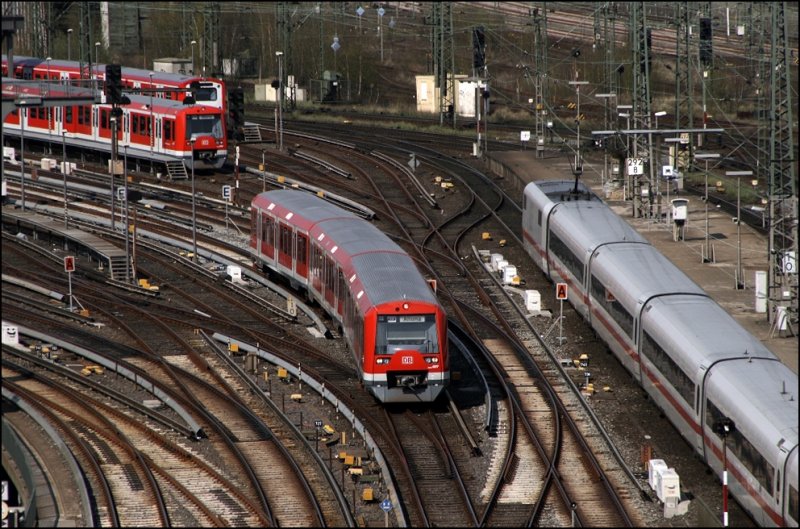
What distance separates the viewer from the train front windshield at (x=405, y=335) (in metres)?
27.7

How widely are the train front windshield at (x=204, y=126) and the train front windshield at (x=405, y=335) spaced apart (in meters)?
26.7

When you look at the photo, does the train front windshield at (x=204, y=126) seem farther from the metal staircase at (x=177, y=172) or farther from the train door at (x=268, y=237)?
the train door at (x=268, y=237)

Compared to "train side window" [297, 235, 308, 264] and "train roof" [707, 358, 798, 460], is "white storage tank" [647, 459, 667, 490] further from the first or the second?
"train side window" [297, 235, 308, 264]

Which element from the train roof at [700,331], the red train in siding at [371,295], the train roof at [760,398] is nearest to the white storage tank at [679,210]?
the red train in siding at [371,295]

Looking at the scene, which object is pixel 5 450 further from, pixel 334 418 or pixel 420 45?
pixel 420 45

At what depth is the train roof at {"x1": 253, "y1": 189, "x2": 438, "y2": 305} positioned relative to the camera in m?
28.8

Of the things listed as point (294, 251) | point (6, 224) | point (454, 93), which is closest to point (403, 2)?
point (454, 93)

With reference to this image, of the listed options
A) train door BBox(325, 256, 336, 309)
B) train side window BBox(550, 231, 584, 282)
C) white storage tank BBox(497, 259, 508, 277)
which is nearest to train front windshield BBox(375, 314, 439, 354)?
train door BBox(325, 256, 336, 309)

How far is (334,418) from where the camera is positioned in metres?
28.2

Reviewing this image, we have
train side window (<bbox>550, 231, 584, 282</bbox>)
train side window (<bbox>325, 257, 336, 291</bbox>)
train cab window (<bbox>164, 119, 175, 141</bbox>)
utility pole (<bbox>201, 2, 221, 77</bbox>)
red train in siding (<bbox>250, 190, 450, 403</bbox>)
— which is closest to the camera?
red train in siding (<bbox>250, 190, 450, 403</bbox>)

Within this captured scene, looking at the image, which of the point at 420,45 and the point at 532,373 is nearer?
the point at 532,373

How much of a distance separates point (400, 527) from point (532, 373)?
9700 millimetres

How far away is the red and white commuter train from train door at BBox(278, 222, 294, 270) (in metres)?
15.0

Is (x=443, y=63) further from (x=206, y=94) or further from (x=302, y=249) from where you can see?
(x=302, y=249)
